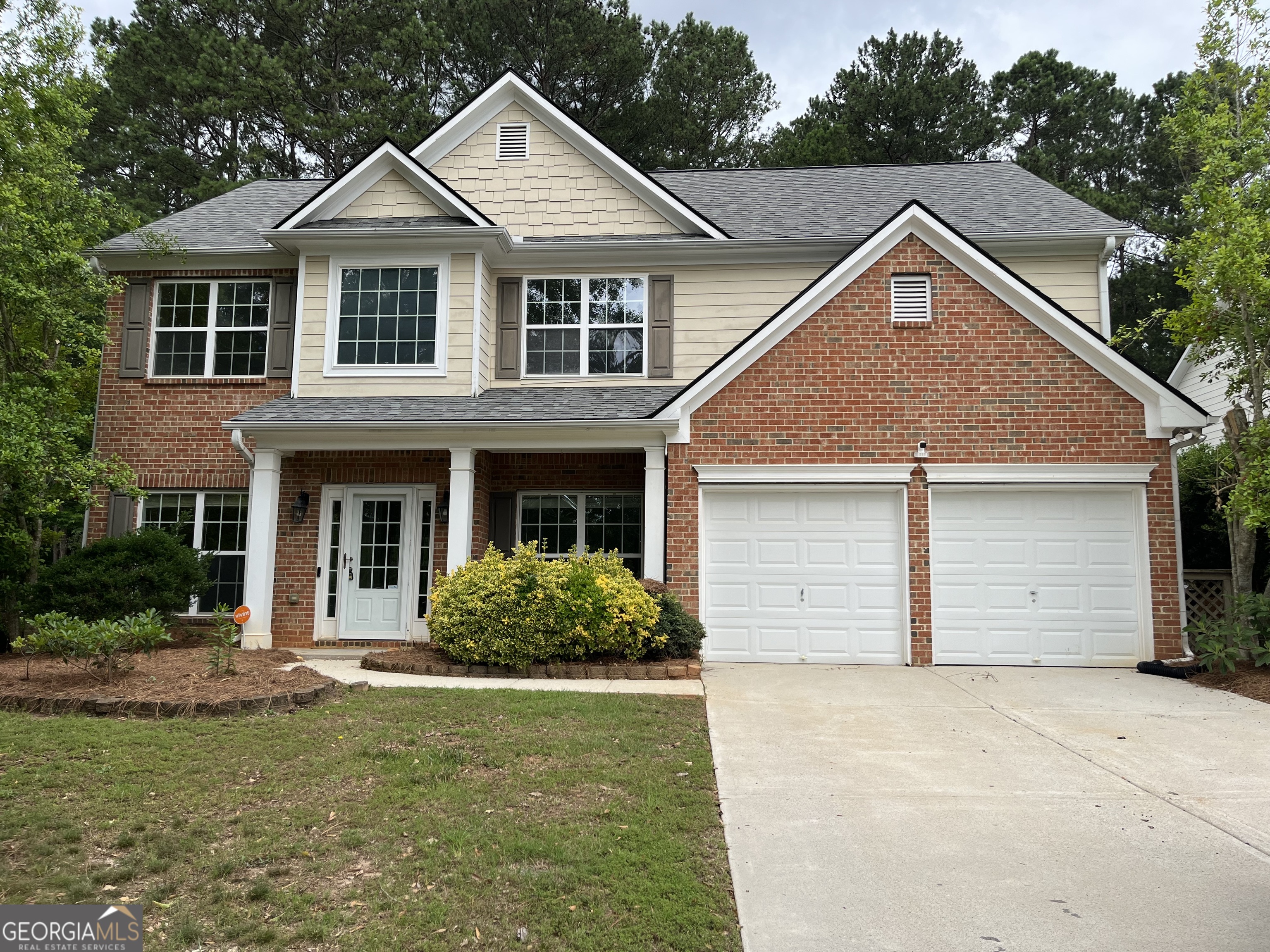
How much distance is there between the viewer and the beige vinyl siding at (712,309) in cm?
1290

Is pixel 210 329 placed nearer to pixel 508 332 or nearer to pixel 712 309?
pixel 508 332

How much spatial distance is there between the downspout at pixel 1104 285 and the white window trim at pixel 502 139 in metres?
9.01

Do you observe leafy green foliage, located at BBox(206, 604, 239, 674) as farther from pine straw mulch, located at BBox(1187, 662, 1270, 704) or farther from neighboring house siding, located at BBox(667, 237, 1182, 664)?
pine straw mulch, located at BBox(1187, 662, 1270, 704)

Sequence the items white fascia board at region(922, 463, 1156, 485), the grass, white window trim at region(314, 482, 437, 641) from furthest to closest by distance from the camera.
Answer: white window trim at region(314, 482, 437, 641) < white fascia board at region(922, 463, 1156, 485) < the grass

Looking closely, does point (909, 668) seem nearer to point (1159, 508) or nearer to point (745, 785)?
point (1159, 508)

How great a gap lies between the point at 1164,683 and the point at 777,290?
7323 millimetres

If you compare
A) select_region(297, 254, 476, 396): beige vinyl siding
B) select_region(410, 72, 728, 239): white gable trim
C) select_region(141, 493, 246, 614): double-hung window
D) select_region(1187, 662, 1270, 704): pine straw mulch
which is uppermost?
select_region(410, 72, 728, 239): white gable trim

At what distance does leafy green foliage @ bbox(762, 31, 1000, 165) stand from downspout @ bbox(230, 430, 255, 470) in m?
21.1

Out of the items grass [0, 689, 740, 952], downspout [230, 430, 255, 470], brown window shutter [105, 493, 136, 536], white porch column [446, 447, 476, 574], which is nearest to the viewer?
grass [0, 689, 740, 952]

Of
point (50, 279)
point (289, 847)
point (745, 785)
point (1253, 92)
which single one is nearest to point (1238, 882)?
point (745, 785)

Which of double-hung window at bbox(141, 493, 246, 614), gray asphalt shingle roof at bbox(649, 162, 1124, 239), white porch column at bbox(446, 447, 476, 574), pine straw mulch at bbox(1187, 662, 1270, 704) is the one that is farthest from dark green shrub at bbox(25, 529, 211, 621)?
pine straw mulch at bbox(1187, 662, 1270, 704)

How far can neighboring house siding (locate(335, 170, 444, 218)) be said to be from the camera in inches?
507

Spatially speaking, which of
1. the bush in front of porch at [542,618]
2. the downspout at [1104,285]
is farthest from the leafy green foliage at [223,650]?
the downspout at [1104,285]

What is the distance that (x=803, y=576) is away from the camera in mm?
10797
